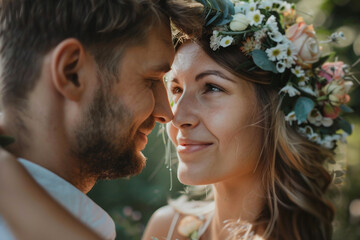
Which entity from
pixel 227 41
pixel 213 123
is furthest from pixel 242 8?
pixel 213 123

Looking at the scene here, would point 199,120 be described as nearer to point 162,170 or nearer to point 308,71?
point 308,71

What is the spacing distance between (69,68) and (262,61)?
45.8 inches

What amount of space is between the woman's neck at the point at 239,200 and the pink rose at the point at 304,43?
808 mm

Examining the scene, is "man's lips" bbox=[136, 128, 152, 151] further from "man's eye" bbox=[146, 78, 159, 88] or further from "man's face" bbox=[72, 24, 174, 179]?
"man's eye" bbox=[146, 78, 159, 88]

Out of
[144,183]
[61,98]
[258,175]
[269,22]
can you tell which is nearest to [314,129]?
[258,175]

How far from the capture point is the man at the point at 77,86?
→ 6.72ft

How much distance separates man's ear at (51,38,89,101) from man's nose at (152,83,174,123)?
20.3 inches

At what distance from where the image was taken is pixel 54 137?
2.10 m

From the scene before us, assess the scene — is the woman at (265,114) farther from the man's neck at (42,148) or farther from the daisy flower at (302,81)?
the man's neck at (42,148)

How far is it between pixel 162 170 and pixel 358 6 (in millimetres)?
2945

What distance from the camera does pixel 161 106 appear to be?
2.57 metres

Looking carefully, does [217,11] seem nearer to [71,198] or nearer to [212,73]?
[212,73]

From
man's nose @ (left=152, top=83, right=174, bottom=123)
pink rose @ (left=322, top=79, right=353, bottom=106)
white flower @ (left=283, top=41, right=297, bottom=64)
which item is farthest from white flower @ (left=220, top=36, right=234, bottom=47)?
pink rose @ (left=322, top=79, right=353, bottom=106)

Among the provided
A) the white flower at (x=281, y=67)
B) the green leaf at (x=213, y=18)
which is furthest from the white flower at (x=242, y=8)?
the white flower at (x=281, y=67)
